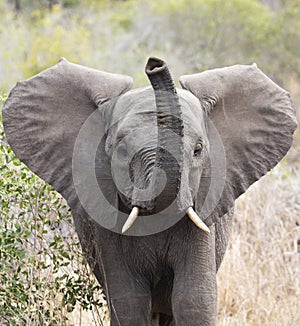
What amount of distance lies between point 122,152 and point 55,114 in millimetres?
555

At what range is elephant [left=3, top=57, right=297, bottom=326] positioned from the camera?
3.37m

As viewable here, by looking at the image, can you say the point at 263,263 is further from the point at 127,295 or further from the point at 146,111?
the point at 146,111

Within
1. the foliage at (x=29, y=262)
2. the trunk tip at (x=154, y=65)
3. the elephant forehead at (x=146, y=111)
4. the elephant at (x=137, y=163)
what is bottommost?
the foliage at (x=29, y=262)

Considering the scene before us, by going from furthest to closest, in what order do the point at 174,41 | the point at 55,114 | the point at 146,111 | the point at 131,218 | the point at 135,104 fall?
the point at 174,41 < the point at 55,114 < the point at 135,104 < the point at 146,111 < the point at 131,218

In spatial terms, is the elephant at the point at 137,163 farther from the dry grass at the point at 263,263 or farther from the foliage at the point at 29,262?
the dry grass at the point at 263,263

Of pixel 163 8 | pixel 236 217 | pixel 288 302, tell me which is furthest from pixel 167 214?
pixel 163 8

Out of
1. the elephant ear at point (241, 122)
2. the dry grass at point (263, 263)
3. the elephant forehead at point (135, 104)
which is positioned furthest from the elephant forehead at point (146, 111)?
the dry grass at point (263, 263)

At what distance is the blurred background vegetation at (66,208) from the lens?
4.10 metres

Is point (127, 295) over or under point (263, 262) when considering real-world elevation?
over

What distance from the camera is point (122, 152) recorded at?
332 cm

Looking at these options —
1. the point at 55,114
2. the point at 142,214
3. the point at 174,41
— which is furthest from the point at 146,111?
the point at 174,41

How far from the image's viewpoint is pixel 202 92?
12.0 ft

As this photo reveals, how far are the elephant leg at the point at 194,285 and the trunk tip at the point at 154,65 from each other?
2.83 feet

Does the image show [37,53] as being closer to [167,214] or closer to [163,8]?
[163,8]
